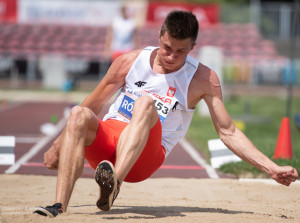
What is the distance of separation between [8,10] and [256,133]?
2111cm

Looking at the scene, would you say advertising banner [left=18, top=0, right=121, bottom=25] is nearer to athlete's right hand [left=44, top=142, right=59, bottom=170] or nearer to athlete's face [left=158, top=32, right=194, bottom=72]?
athlete's face [left=158, top=32, right=194, bottom=72]

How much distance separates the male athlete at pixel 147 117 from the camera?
420 cm

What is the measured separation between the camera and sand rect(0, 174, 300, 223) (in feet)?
14.7

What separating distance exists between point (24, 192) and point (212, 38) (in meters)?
24.4

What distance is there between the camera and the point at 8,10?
96.6 ft

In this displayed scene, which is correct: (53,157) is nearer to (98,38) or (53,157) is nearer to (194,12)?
(98,38)

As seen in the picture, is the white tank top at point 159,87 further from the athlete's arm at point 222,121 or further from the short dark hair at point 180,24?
the short dark hair at point 180,24

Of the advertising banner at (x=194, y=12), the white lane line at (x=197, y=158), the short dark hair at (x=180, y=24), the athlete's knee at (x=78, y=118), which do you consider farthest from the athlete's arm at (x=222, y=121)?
the advertising banner at (x=194, y=12)

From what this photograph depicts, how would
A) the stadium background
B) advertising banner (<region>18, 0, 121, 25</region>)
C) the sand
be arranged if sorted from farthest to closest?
advertising banner (<region>18, 0, 121, 25</region>) → the stadium background → the sand

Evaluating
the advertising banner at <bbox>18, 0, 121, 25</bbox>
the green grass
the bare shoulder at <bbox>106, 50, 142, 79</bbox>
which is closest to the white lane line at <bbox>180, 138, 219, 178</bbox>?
the green grass

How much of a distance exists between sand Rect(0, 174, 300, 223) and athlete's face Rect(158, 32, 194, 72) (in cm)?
119

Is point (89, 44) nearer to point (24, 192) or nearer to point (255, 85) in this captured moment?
point (255, 85)

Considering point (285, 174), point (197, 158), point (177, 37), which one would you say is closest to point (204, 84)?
point (177, 37)

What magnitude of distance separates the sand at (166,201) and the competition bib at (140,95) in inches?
31.1
